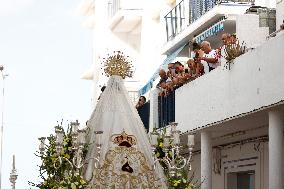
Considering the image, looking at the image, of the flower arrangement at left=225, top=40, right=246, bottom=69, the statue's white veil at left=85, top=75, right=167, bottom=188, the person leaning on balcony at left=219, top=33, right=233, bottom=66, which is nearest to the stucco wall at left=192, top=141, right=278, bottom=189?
the person leaning on balcony at left=219, top=33, right=233, bottom=66

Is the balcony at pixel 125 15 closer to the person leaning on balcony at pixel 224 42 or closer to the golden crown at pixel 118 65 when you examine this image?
the person leaning on balcony at pixel 224 42

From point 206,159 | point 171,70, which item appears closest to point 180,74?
point 171,70

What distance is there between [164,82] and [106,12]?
28.0m

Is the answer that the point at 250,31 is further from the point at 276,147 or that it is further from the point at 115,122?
the point at 115,122

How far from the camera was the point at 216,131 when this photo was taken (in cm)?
2858

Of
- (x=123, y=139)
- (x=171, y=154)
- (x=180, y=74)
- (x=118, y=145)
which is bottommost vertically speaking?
(x=171, y=154)

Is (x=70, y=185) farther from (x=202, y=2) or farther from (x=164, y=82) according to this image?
(x=202, y=2)

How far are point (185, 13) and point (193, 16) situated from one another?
1781 millimetres

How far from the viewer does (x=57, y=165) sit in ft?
70.1

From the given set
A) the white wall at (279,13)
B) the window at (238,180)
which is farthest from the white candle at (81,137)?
the window at (238,180)

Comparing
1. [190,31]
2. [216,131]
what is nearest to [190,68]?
[216,131]

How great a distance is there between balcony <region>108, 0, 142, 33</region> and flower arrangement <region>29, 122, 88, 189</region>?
99.4 ft

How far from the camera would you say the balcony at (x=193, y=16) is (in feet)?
111

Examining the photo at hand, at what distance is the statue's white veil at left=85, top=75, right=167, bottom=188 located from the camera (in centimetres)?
2150
